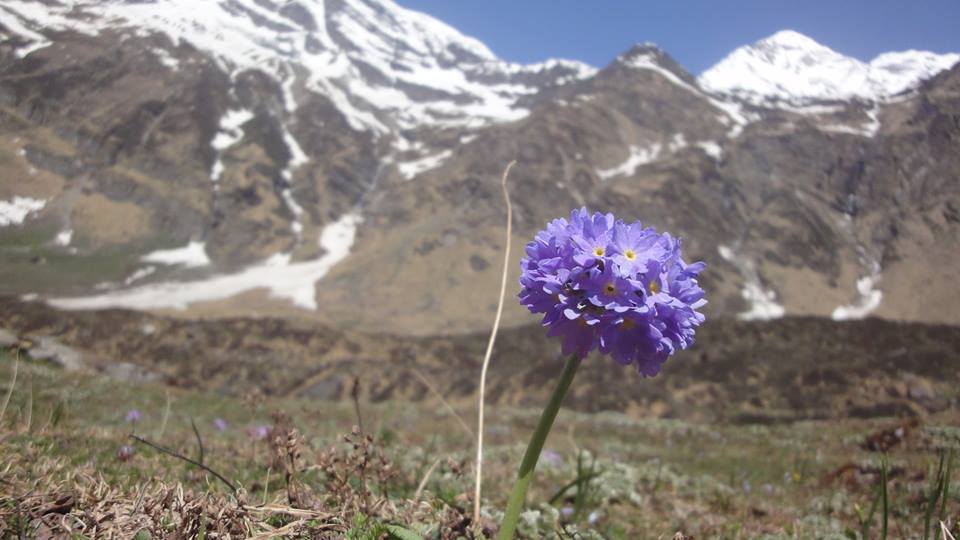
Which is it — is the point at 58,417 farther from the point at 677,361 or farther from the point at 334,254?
the point at 334,254

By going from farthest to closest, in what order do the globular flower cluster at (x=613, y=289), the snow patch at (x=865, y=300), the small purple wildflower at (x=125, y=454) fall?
the snow patch at (x=865, y=300) < the small purple wildflower at (x=125, y=454) < the globular flower cluster at (x=613, y=289)

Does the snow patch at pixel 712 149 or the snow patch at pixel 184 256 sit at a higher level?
the snow patch at pixel 712 149

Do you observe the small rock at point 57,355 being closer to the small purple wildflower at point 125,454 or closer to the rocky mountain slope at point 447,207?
the small purple wildflower at point 125,454

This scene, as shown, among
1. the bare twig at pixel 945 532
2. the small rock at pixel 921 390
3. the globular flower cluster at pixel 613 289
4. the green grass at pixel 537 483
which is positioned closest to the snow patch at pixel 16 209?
the green grass at pixel 537 483

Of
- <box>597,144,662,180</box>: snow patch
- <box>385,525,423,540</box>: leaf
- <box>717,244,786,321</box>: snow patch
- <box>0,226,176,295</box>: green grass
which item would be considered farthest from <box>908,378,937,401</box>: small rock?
<box>597,144,662,180</box>: snow patch

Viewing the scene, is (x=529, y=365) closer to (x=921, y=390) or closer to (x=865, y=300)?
(x=921, y=390)

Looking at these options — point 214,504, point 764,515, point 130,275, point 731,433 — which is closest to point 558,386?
point 214,504

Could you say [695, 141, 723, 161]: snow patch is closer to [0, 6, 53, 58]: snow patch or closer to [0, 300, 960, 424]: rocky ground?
[0, 300, 960, 424]: rocky ground

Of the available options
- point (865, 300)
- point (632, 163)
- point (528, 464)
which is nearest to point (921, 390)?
point (528, 464)
